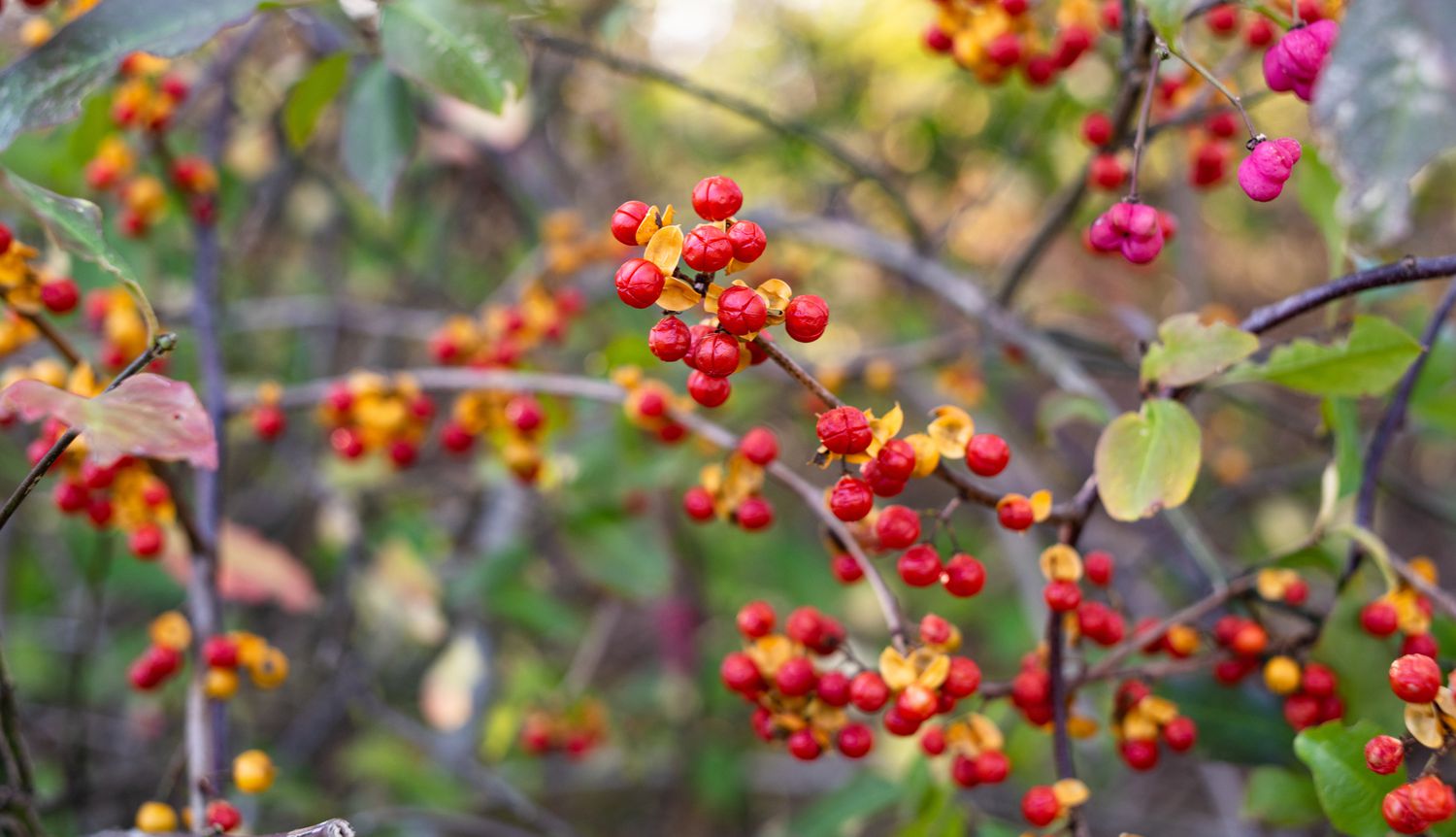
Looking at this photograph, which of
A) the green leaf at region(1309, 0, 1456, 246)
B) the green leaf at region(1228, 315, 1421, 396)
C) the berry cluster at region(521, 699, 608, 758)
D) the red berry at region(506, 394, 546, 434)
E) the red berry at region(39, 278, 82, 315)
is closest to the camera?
the green leaf at region(1309, 0, 1456, 246)

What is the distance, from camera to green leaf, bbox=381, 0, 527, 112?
3.34 ft

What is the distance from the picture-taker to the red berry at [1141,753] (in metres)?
0.98

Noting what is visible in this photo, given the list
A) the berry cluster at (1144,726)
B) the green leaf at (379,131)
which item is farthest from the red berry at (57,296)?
the berry cluster at (1144,726)

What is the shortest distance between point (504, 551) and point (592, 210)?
132 cm

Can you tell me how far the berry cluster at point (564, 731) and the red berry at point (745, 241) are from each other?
160cm

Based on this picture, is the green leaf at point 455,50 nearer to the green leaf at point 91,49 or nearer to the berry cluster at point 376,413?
the green leaf at point 91,49

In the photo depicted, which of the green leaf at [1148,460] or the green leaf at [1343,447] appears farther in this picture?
the green leaf at [1343,447]

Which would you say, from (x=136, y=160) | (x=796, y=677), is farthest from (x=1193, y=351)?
(x=136, y=160)

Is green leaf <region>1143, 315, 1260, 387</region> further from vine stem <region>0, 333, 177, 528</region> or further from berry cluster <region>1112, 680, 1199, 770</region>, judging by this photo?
vine stem <region>0, 333, 177, 528</region>

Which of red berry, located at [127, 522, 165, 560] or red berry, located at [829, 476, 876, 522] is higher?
red berry, located at [829, 476, 876, 522]

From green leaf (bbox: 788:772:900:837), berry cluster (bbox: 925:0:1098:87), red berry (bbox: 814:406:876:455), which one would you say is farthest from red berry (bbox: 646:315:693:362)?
green leaf (bbox: 788:772:900:837)

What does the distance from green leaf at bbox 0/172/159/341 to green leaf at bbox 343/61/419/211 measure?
15.9 inches

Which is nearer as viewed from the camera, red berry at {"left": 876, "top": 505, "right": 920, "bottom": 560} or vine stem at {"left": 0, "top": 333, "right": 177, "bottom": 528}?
vine stem at {"left": 0, "top": 333, "right": 177, "bottom": 528}

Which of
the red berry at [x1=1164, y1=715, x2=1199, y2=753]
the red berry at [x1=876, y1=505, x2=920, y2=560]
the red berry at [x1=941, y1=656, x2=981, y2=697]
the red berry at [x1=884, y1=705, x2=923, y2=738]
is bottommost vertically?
the red berry at [x1=1164, y1=715, x2=1199, y2=753]
